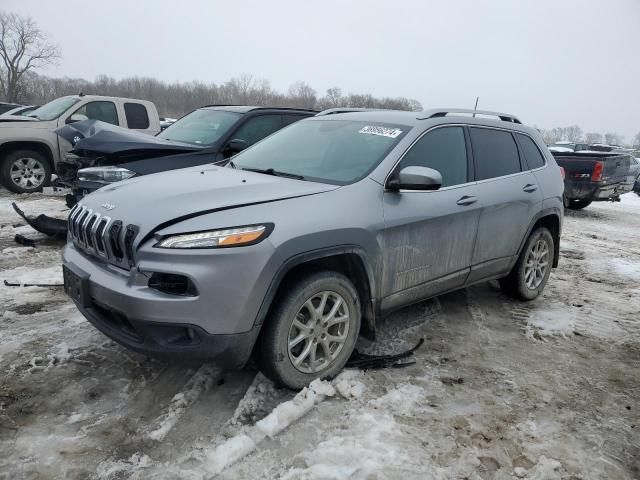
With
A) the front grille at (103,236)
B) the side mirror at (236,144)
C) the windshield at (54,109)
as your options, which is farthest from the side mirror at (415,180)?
the windshield at (54,109)

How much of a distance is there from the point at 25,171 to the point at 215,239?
28.0ft

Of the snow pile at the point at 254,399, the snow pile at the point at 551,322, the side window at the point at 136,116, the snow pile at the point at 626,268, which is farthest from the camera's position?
the side window at the point at 136,116

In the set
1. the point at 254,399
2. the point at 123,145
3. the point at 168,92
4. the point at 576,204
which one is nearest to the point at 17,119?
the point at 123,145

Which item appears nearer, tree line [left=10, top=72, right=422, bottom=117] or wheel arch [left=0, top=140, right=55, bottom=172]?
wheel arch [left=0, top=140, right=55, bottom=172]

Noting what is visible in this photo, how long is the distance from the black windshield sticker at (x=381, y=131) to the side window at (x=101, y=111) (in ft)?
24.1

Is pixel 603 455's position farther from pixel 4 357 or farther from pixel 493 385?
pixel 4 357

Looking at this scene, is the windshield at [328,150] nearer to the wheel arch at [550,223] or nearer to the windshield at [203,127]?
the wheel arch at [550,223]

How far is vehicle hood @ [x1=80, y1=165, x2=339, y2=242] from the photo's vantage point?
8.98ft

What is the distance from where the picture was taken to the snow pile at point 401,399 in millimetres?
2970

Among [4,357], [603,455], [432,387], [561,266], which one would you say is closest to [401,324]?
[432,387]

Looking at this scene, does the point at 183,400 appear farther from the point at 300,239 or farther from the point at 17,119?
the point at 17,119

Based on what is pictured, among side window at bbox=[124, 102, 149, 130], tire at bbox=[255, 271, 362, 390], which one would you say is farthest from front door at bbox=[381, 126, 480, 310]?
side window at bbox=[124, 102, 149, 130]

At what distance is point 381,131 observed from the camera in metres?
3.73

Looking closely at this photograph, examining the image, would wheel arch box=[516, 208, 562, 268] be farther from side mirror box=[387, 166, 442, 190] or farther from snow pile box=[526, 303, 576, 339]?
side mirror box=[387, 166, 442, 190]
